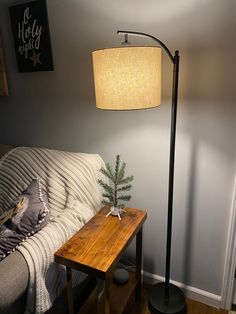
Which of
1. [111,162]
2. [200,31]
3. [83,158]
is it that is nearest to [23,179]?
[83,158]

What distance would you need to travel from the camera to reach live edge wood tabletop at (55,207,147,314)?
1.10 metres

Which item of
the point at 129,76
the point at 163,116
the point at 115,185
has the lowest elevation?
the point at 115,185

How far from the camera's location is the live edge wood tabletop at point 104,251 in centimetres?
110

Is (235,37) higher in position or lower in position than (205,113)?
higher

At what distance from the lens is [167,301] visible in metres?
1.47

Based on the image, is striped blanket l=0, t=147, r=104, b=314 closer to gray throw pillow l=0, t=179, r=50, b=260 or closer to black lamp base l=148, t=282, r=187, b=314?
gray throw pillow l=0, t=179, r=50, b=260

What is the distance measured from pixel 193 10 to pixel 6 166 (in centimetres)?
138

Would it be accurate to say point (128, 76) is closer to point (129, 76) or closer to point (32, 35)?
point (129, 76)

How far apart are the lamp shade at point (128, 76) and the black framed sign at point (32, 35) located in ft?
2.43

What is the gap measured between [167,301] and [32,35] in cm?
183

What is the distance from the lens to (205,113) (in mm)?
1320

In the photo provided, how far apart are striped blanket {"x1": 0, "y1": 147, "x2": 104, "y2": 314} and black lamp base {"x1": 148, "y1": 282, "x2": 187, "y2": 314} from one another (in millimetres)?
454

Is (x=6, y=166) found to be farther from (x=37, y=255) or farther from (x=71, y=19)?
(x=71, y=19)

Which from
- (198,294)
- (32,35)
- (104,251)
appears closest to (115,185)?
(104,251)
